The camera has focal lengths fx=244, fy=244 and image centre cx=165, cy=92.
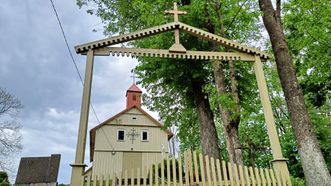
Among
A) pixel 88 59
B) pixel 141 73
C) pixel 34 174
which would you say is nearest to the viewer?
pixel 88 59

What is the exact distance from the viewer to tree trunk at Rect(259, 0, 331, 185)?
4.96 metres

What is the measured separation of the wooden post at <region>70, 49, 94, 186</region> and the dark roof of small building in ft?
54.1

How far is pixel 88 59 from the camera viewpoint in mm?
4590

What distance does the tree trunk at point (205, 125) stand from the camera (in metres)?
7.82

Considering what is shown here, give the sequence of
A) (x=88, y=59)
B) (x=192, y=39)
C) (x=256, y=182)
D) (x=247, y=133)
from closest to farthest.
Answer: (x=256, y=182), (x=88, y=59), (x=192, y=39), (x=247, y=133)

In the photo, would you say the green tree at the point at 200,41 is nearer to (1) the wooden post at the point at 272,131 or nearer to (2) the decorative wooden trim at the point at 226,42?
(1) the wooden post at the point at 272,131

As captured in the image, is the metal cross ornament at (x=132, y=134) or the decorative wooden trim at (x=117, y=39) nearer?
the decorative wooden trim at (x=117, y=39)

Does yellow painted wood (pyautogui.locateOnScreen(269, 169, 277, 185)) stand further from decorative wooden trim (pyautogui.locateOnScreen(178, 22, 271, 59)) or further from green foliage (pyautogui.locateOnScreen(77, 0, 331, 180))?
decorative wooden trim (pyautogui.locateOnScreen(178, 22, 271, 59))

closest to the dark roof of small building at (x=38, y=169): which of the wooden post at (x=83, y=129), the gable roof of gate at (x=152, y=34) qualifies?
the wooden post at (x=83, y=129)

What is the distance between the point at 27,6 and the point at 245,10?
18.6 ft

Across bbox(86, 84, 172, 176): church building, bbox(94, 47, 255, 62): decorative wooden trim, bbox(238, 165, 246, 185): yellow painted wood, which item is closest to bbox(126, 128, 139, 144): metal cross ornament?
bbox(86, 84, 172, 176): church building

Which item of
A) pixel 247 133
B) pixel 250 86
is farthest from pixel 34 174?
pixel 250 86

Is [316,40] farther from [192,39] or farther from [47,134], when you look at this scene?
[47,134]

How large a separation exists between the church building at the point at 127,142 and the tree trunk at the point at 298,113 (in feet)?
37.6
